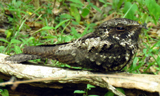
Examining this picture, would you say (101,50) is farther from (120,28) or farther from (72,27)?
(72,27)

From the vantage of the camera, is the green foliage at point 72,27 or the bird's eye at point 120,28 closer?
the bird's eye at point 120,28

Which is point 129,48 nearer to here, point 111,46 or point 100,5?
point 111,46

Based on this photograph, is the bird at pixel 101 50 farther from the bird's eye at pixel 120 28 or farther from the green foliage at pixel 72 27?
the green foliage at pixel 72 27

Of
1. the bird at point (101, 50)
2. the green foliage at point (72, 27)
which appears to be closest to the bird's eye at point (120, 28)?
the bird at point (101, 50)

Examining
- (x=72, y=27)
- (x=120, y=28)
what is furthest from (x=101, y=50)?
(x=72, y=27)

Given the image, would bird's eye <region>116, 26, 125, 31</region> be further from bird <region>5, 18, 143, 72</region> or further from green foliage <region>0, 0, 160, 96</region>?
green foliage <region>0, 0, 160, 96</region>

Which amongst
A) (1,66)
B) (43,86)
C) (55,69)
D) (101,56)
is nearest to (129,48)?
(101,56)

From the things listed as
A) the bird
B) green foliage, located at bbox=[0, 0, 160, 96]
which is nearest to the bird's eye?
the bird

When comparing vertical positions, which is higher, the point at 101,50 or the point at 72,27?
the point at 72,27
